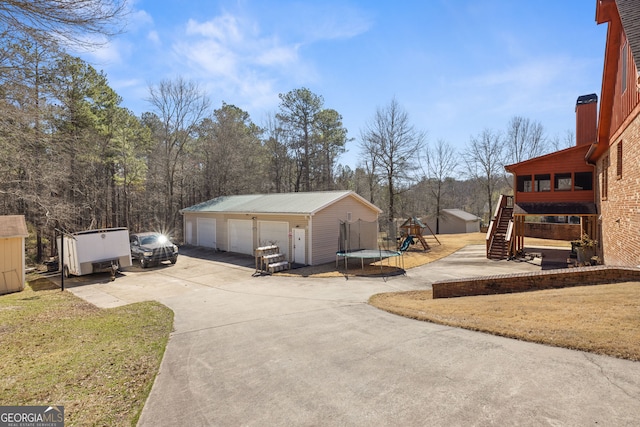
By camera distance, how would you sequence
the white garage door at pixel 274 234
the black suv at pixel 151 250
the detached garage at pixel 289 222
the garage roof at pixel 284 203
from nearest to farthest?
the black suv at pixel 151 250 → the detached garage at pixel 289 222 → the garage roof at pixel 284 203 → the white garage door at pixel 274 234

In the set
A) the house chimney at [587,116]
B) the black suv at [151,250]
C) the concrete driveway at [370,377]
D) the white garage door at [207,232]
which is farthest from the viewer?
the white garage door at [207,232]

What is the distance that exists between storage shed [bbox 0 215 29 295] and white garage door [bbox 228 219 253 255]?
32.3 feet

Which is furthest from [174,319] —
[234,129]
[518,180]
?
[234,129]

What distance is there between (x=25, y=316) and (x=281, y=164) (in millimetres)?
29840

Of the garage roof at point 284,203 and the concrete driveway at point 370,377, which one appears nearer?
the concrete driveway at point 370,377

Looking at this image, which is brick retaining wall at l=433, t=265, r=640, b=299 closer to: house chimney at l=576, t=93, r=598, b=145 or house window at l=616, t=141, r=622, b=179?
house window at l=616, t=141, r=622, b=179

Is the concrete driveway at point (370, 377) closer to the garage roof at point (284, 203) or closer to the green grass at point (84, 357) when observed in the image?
the green grass at point (84, 357)

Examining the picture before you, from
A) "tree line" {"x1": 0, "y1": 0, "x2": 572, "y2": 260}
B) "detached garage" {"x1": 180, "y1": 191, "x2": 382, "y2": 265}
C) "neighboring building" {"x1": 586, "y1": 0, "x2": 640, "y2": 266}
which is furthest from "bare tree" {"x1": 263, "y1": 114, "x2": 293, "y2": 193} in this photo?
"neighboring building" {"x1": 586, "y1": 0, "x2": 640, "y2": 266}

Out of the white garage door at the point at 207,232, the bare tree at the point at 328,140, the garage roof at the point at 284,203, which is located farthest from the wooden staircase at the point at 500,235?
the bare tree at the point at 328,140

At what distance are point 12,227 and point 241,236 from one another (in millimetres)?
10233

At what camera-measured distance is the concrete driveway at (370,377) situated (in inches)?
127

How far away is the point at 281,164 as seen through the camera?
1435 inches

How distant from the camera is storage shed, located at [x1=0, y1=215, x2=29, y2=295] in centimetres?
1162

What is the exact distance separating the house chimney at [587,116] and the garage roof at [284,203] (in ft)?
38.1
